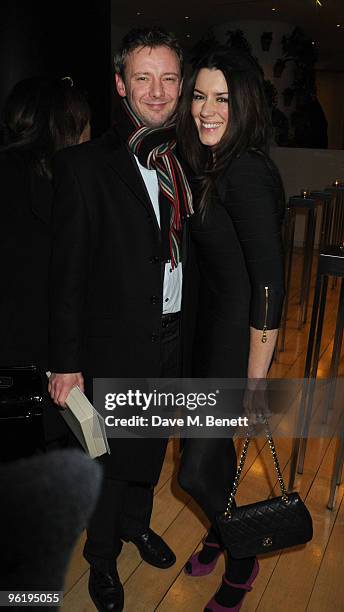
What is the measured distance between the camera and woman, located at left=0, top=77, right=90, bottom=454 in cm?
179

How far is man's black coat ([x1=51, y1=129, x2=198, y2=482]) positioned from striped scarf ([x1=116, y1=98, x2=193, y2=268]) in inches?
1.4

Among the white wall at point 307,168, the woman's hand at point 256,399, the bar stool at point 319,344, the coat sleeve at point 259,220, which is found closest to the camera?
the coat sleeve at point 259,220

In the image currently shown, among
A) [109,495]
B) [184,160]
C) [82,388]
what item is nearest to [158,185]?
[184,160]

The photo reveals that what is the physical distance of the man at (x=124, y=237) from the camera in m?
1.54

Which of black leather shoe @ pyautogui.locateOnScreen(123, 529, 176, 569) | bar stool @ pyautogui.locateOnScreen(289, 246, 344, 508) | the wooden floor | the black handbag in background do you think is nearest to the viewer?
the black handbag in background

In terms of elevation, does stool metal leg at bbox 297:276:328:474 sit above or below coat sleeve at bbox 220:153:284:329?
below

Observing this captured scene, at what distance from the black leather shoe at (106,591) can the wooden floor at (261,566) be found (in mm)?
34

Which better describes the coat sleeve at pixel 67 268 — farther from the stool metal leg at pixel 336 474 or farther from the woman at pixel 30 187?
the stool metal leg at pixel 336 474

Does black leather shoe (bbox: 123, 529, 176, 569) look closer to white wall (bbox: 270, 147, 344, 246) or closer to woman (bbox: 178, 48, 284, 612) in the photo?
woman (bbox: 178, 48, 284, 612)

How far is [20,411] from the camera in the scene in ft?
5.69

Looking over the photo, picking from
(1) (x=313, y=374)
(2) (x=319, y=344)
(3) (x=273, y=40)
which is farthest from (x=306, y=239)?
(3) (x=273, y=40)

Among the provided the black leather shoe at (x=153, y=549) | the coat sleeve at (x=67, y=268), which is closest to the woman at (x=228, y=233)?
the coat sleeve at (x=67, y=268)

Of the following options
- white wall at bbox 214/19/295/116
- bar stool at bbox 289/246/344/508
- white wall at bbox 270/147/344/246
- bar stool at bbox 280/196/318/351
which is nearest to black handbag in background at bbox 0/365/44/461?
bar stool at bbox 289/246/344/508

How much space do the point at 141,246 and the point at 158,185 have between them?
0.18m
